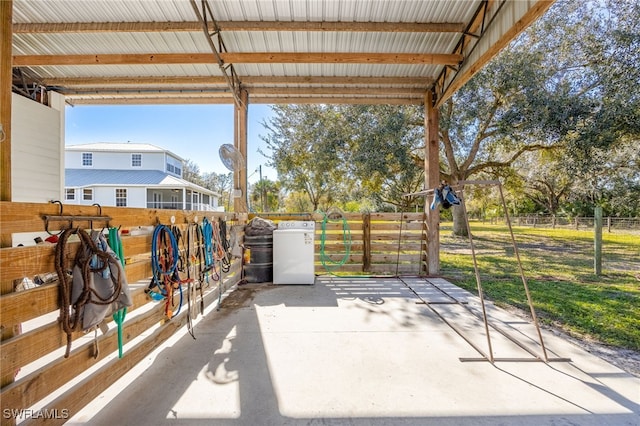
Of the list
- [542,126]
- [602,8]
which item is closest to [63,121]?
[542,126]

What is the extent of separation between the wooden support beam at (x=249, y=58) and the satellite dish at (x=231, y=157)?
1282 mm

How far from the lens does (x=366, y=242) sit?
5.32 metres

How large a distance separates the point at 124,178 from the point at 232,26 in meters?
14.9

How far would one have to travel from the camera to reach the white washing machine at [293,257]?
4.55 metres

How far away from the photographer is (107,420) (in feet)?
5.11

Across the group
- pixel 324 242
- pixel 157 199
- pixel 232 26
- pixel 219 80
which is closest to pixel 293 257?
pixel 324 242

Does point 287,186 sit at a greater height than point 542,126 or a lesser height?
lesser

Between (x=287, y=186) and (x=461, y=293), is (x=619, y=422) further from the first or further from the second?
(x=287, y=186)

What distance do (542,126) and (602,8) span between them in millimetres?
2786

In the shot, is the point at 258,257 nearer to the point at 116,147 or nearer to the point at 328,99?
the point at 328,99

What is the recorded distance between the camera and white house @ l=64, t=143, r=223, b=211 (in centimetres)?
1419

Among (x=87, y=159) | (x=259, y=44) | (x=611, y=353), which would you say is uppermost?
(x=87, y=159)

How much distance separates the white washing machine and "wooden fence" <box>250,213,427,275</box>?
2.27 feet

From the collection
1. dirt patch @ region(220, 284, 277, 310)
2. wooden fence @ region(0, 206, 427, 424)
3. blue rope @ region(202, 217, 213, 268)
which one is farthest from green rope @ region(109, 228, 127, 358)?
dirt patch @ region(220, 284, 277, 310)
